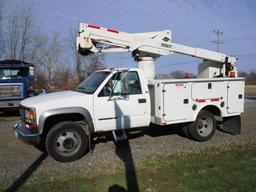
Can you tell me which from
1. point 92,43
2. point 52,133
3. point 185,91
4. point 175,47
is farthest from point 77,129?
point 175,47

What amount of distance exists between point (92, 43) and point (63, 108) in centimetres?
231

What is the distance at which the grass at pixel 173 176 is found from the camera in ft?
13.5

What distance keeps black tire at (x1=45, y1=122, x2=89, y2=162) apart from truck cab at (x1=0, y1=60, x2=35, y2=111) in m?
7.32

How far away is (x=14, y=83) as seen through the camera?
38.8ft

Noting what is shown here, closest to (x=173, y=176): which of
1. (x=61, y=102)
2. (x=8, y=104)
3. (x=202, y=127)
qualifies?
(x=61, y=102)

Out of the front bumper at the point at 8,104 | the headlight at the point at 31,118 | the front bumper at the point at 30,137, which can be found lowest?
the front bumper at the point at 30,137

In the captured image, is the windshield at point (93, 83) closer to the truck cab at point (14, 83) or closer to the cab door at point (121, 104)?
the cab door at point (121, 104)

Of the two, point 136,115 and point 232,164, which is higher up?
point 136,115

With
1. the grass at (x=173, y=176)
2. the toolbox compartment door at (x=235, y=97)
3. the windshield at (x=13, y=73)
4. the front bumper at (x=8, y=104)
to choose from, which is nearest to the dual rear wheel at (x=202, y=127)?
the toolbox compartment door at (x=235, y=97)

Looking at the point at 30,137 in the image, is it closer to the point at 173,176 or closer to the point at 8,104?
the point at 173,176

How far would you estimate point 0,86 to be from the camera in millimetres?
11555

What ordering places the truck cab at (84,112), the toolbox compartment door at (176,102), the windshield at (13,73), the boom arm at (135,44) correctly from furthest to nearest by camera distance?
the windshield at (13,73), the boom arm at (135,44), the toolbox compartment door at (176,102), the truck cab at (84,112)

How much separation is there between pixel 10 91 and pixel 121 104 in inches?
313

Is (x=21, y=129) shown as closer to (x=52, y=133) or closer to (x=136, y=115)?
(x=52, y=133)
